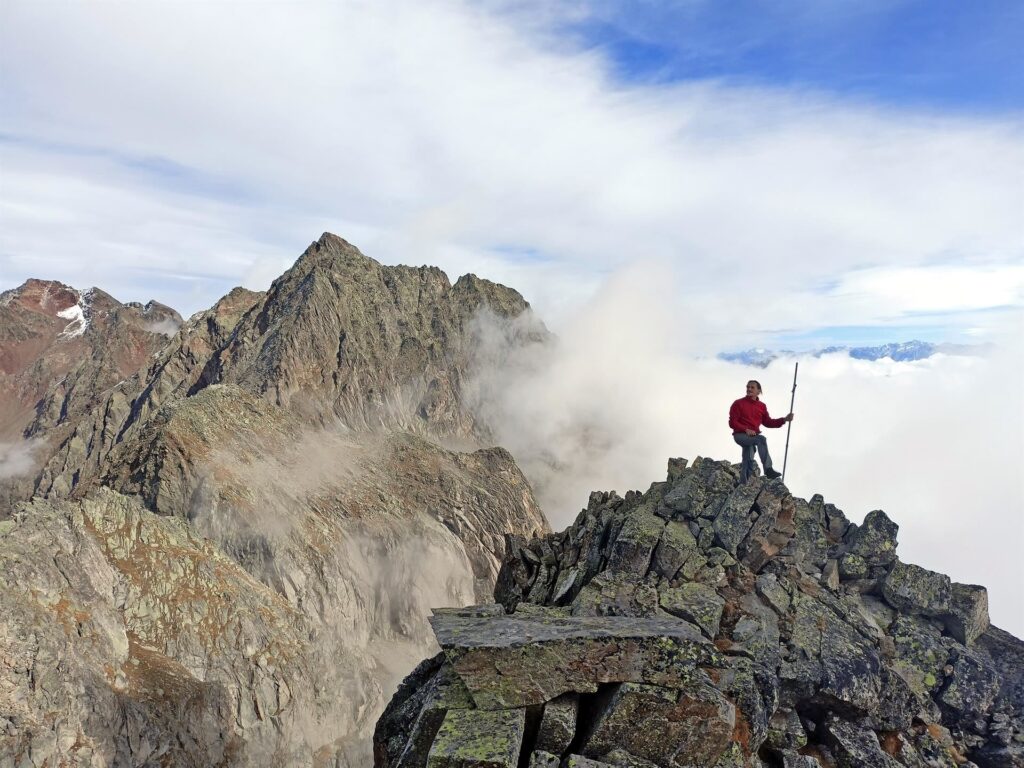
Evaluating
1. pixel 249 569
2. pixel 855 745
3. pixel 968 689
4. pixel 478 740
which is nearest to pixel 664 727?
pixel 478 740

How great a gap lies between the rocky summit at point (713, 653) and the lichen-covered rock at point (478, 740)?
37mm

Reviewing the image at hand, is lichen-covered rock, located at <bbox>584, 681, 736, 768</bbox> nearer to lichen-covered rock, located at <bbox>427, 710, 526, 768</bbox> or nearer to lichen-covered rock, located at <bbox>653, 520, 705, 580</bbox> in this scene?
lichen-covered rock, located at <bbox>427, 710, 526, 768</bbox>

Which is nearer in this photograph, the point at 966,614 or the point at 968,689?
the point at 968,689

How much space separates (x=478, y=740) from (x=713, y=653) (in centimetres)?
566

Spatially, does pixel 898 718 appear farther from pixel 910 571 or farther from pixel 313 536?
pixel 313 536

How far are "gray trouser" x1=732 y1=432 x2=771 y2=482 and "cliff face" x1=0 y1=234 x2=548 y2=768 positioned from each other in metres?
66.2

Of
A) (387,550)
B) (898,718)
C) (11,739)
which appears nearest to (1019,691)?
(898,718)

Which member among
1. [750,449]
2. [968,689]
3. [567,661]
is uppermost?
[750,449]

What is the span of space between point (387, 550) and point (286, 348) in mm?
70215

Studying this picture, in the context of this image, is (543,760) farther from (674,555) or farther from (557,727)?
(674,555)

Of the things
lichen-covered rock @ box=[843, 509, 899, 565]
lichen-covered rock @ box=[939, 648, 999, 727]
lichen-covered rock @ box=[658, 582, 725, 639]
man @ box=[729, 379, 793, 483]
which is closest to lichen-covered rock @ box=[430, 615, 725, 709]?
lichen-covered rock @ box=[658, 582, 725, 639]

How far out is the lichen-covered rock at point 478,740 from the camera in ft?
39.4

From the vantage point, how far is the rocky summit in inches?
515

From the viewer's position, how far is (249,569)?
10294 cm
